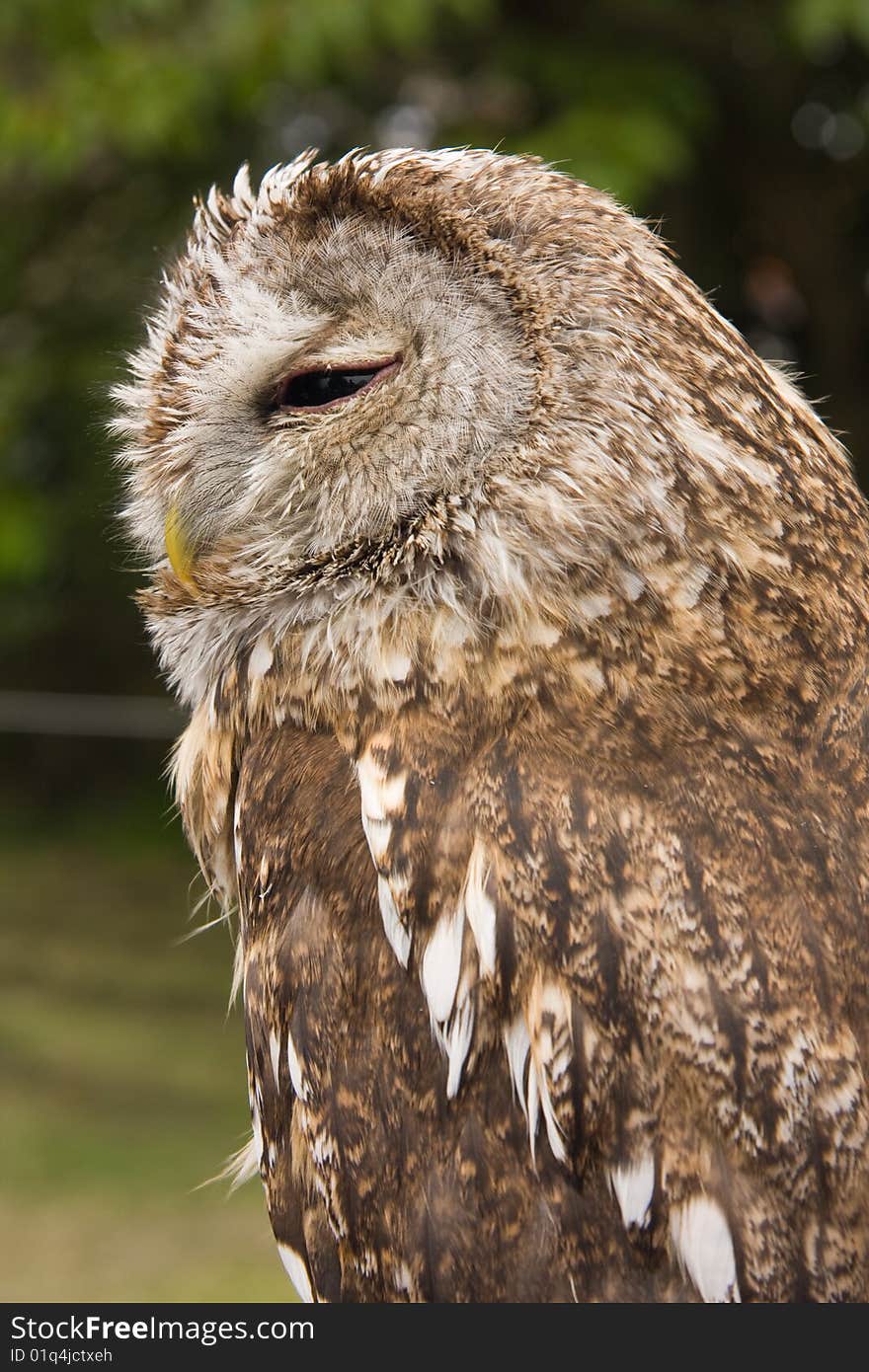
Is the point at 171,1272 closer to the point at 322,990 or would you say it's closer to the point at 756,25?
the point at 322,990

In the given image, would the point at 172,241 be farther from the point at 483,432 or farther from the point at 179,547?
the point at 483,432

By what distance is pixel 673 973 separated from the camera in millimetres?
1249

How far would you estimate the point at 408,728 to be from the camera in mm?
1383

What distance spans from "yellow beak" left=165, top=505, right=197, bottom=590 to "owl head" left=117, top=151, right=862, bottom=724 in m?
0.08

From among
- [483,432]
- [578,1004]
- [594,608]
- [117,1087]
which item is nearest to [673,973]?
[578,1004]

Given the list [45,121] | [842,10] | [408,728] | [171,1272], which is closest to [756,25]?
[842,10]

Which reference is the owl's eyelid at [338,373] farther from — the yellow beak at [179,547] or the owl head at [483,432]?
the yellow beak at [179,547]

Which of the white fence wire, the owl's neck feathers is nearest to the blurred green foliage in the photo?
the white fence wire

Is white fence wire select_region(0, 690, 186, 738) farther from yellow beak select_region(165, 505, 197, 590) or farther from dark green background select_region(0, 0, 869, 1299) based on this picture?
yellow beak select_region(165, 505, 197, 590)

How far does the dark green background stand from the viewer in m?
3.71

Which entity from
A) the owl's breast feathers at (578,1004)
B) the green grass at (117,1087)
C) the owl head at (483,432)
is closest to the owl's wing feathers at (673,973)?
the owl's breast feathers at (578,1004)

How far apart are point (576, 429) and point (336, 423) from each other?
0.79ft

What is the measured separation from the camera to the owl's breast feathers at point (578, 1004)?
1.23 meters

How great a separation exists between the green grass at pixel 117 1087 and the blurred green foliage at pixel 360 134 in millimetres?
1070
